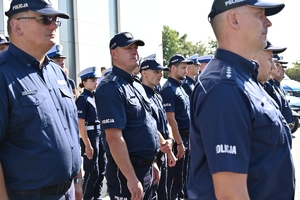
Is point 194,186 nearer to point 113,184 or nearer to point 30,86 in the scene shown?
point 30,86

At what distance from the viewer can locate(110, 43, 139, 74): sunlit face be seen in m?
4.05

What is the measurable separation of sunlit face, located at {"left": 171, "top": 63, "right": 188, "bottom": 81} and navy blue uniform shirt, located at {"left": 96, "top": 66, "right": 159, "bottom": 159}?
114 inches

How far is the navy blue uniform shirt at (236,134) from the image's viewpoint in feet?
5.97

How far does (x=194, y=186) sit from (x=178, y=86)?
4636 mm

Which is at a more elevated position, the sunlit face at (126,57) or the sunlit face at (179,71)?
the sunlit face at (126,57)

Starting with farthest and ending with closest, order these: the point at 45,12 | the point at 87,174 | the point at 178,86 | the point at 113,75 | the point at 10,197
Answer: the point at 178,86
the point at 87,174
the point at 113,75
the point at 45,12
the point at 10,197

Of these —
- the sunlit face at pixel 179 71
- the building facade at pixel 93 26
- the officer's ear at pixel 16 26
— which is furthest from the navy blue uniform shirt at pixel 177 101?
the building facade at pixel 93 26

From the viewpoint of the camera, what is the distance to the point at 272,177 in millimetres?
2014

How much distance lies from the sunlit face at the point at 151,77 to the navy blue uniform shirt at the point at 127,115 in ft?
5.72

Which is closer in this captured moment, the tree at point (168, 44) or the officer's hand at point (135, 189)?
the officer's hand at point (135, 189)

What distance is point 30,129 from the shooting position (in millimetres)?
2512

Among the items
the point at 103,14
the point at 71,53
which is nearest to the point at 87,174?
the point at 71,53

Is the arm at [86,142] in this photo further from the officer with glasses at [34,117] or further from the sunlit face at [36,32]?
the sunlit face at [36,32]

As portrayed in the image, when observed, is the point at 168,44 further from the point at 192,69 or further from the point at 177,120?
the point at 177,120
